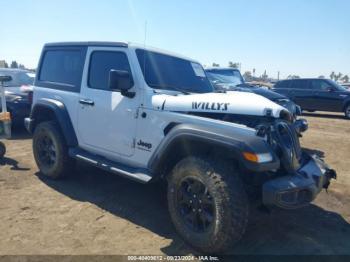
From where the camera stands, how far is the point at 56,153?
4.99 metres

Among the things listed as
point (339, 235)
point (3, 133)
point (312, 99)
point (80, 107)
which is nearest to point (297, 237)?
point (339, 235)

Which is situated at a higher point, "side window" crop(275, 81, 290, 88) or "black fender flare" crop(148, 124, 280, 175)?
"side window" crop(275, 81, 290, 88)

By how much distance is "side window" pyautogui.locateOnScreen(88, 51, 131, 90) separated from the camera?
4.31 meters

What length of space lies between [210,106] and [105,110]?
1.50 metres

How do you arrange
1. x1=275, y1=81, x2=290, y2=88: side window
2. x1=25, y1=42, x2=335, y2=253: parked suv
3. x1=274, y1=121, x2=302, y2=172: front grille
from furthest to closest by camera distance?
1. x1=275, y1=81, x2=290, y2=88: side window
2. x1=274, y1=121, x2=302, y2=172: front grille
3. x1=25, y1=42, x2=335, y2=253: parked suv

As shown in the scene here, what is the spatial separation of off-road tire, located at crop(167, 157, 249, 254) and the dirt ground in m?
0.27

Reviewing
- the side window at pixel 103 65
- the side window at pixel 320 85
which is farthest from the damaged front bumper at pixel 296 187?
the side window at pixel 320 85

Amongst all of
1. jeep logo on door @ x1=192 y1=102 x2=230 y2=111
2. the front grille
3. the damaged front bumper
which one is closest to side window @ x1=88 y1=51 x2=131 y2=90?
jeep logo on door @ x1=192 y1=102 x2=230 y2=111

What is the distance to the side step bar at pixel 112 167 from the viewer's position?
12.4 ft

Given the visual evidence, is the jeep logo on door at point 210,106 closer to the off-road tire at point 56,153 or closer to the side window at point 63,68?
the side window at point 63,68

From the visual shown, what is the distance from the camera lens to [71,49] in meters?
5.03

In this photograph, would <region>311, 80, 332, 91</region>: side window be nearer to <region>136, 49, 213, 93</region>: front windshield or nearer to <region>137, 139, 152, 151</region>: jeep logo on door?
<region>136, 49, 213, 93</region>: front windshield

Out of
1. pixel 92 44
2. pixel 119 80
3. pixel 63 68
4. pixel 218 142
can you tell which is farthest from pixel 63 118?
pixel 218 142

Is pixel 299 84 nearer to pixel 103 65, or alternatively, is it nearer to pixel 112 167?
pixel 103 65
